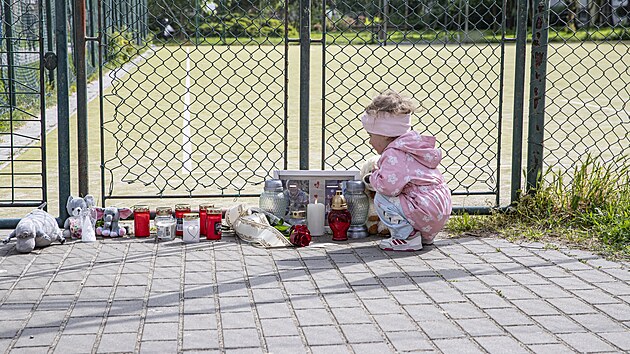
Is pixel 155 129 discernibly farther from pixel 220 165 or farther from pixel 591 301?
pixel 591 301

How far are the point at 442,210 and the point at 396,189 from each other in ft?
1.03

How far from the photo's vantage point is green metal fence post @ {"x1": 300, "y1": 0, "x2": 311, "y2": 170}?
6.04 m

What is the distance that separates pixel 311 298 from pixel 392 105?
5.34ft

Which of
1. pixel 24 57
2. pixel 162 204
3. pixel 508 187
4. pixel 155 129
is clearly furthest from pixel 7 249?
pixel 24 57

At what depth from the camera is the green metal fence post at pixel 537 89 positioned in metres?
6.24

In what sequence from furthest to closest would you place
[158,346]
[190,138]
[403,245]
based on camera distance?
[190,138]
[403,245]
[158,346]

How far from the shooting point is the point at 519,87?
632cm

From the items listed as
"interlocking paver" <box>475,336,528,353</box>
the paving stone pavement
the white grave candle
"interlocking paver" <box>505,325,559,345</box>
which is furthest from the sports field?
"interlocking paver" <box>475,336,528,353</box>

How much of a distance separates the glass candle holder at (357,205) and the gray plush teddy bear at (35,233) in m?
1.83

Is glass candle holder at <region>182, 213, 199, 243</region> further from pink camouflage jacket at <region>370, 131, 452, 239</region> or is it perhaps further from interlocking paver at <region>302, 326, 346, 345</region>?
interlocking paver at <region>302, 326, 346, 345</region>

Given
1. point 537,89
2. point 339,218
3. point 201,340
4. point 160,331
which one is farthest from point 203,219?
point 537,89

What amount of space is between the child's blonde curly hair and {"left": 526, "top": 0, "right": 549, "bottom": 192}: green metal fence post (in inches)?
43.3

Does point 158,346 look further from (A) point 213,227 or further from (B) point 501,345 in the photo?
(A) point 213,227

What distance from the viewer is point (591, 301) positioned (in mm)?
4484
